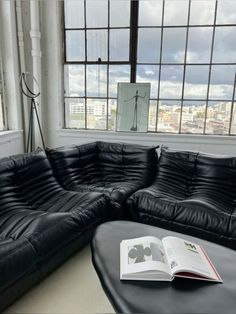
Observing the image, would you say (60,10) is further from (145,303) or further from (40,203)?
(145,303)

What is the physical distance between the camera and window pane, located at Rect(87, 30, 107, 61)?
3.41m

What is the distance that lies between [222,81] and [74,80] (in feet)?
6.46

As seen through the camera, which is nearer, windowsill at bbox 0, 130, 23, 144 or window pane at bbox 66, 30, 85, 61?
windowsill at bbox 0, 130, 23, 144

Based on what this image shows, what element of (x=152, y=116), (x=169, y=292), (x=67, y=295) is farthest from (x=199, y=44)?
(x=67, y=295)

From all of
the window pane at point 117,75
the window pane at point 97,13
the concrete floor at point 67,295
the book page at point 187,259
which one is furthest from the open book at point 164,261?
the window pane at point 97,13

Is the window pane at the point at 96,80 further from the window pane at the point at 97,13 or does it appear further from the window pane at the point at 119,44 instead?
the window pane at the point at 97,13

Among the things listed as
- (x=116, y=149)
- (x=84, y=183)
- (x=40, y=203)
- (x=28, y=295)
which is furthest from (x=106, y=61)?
(x=28, y=295)

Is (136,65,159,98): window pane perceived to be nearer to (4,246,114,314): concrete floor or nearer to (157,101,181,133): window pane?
(157,101,181,133): window pane

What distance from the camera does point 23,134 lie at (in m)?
3.36

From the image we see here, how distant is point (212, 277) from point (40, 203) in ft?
4.81

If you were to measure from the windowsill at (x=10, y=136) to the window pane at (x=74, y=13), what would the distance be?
5.20 ft

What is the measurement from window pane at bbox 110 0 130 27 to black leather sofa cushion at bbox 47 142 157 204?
1.62 m

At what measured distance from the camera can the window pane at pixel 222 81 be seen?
3.18 metres

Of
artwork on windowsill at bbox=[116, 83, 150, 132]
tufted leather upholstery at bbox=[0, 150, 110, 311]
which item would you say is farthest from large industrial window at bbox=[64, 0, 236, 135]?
tufted leather upholstery at bbox=[0, 150, 110, 311]
